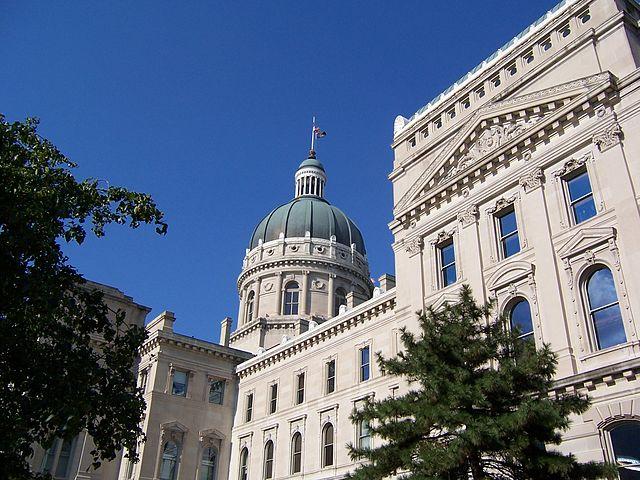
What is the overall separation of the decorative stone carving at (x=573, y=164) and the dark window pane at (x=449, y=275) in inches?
Result: 252

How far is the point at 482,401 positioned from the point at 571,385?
702 centimetres

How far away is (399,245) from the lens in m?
32.0

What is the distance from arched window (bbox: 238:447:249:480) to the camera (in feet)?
138

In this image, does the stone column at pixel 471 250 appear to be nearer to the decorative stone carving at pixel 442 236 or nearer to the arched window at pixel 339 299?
the decorative stone carving at pixel 442 236

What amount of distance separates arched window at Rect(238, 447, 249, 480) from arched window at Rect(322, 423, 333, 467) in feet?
27.3

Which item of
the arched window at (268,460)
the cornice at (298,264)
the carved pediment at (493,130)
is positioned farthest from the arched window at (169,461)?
the cornice at (298,264)

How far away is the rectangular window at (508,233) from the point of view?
26.0 meters

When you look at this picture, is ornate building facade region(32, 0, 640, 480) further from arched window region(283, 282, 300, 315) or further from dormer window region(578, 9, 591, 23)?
arched window region(283, 282, 300, 315)

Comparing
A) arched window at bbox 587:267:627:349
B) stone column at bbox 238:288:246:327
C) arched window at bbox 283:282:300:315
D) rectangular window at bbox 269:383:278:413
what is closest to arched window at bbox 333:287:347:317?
arched window at bbox 283:282:300:315

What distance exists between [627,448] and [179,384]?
32635mm

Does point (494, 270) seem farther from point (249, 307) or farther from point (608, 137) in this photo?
point (249, 307)

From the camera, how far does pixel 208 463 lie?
4356cm

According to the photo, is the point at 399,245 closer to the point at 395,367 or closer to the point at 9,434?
the point at 395,367

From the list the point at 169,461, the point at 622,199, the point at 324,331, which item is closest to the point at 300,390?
the point at 324,331
